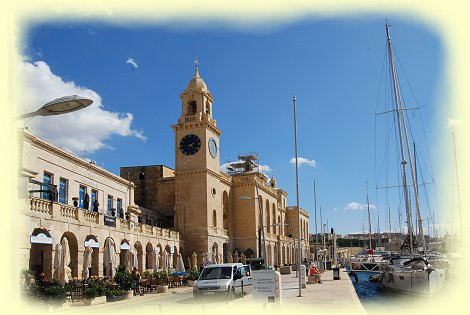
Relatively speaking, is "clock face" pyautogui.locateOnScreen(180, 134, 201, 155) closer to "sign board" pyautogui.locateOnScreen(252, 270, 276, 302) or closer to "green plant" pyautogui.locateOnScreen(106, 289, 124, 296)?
"green plant" pyautogui.locateOnScreen(106, 289, 124, 296)

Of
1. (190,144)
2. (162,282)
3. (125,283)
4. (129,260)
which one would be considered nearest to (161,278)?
(162,282)

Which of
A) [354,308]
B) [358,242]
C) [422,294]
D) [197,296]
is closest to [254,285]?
[354,308]

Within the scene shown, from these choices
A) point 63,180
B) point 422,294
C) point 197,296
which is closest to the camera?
point 197,296

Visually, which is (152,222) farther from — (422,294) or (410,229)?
(422,294)

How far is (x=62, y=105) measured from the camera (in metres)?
7.91

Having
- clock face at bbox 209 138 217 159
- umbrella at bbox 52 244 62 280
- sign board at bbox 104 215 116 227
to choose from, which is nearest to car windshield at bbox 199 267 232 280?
umbrella at bbox 52 244 62 280

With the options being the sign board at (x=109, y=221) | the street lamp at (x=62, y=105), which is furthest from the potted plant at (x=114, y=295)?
the street lamp at (x=62, y=105)

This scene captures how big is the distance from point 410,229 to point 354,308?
22.3 meters

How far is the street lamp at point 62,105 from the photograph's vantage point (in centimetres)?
787

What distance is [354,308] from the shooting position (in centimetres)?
1828

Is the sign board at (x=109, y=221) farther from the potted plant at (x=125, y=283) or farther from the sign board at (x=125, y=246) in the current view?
the potted plant at (x=125, y=283)

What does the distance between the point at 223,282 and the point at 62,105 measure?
16204mm

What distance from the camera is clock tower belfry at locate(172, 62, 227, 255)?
Result: 52906mm

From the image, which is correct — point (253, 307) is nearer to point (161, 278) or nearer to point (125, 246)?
point (161, 278)
